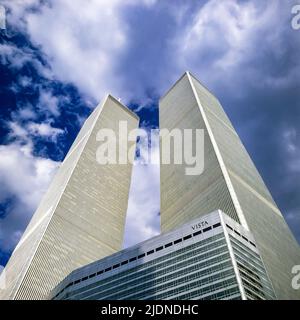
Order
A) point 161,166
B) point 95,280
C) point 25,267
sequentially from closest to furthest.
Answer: point 95,280 → point 25,267 → point 161,166

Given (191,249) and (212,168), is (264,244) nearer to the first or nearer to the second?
(191,249)

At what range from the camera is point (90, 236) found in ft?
417

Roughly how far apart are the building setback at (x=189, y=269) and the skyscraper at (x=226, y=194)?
10899 millimetres

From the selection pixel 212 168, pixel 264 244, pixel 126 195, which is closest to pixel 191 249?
pixel 264 244

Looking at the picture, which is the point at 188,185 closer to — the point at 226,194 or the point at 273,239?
the point at 226,194

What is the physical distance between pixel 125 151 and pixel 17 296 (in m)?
102

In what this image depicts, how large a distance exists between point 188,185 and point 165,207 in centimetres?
1224

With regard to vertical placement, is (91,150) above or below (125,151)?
below

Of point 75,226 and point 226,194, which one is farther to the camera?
point 75,226

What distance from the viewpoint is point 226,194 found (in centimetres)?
9344

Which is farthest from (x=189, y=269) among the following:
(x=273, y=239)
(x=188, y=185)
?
(x=188, y=185)

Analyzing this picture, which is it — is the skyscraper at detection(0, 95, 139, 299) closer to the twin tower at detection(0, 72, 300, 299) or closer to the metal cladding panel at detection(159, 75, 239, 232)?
the twin tower at detection(0, 72, 300, 299)
